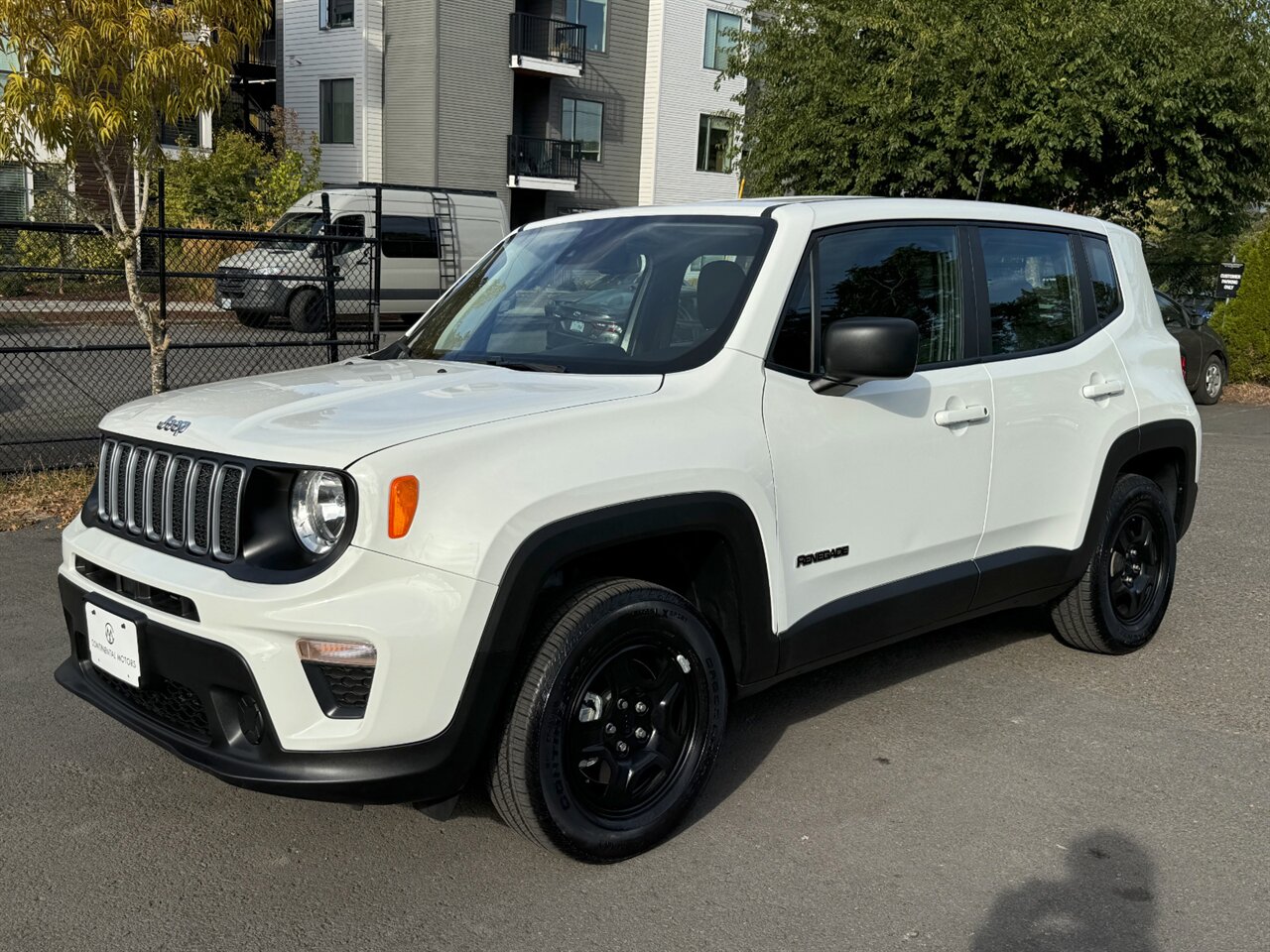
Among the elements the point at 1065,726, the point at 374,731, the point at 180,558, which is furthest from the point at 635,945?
the point at 1065,726

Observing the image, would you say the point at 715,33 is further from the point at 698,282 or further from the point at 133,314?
the point at 698,282

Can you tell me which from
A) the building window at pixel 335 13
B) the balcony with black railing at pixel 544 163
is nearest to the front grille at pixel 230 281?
the balcony with black railing at pixel 544 163

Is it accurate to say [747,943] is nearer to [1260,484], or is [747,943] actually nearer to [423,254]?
[1260,484]

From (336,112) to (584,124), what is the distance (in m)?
6.65

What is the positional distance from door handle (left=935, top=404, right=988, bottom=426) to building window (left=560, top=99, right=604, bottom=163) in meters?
30.4

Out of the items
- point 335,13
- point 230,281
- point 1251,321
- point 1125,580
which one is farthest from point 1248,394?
point 335,13

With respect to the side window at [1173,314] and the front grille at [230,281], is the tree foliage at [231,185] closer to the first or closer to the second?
the front grille at [230,281]

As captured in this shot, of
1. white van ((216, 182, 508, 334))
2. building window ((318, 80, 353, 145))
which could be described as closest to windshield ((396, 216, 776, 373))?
white van ((216, 182, 508, 334))

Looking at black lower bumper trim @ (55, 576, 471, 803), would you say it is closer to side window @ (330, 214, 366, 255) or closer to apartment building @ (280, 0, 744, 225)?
side window @ (330, 214, 366, 255)

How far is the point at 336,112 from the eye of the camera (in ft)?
104

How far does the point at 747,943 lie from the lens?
3033mm

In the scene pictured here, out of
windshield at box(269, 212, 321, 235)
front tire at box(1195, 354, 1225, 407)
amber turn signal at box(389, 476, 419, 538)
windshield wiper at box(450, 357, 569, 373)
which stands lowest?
front tire at box(1195, 354, 1225, 407)

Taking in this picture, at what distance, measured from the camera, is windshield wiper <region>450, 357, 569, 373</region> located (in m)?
3.75

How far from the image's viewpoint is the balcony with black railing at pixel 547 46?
31.6 meters
